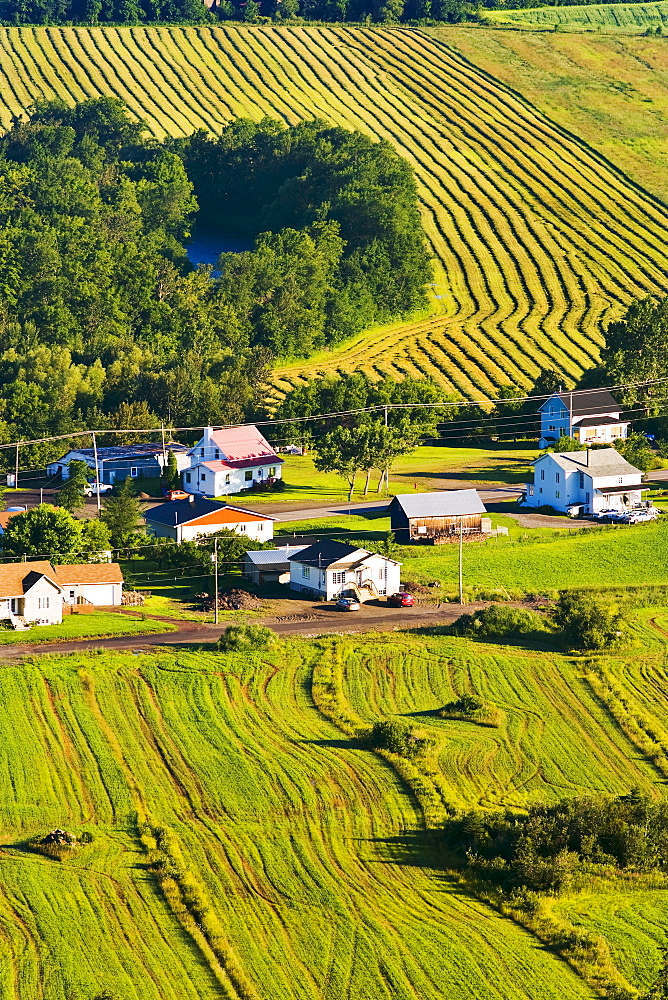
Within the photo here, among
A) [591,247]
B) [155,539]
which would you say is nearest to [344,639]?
[155,539]

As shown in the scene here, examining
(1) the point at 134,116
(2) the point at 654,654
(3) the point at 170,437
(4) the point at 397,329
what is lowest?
(2) the point at 654,654

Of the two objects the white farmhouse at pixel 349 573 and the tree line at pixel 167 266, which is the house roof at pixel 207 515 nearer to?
the white farmhouse at pixel 349 573

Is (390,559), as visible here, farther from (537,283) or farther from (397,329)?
(537,283)

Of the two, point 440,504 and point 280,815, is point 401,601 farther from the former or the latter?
point 280,815

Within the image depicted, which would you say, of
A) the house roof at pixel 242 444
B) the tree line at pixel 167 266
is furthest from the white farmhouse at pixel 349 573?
the tree line at pixel 167 266

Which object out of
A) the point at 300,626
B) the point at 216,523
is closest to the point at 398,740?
the point at 300,626

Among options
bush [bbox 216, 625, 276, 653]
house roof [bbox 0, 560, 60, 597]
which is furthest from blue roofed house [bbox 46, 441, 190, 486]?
bush [bbox 216, 625, 276, 653]

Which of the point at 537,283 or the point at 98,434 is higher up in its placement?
the point at 537,283
